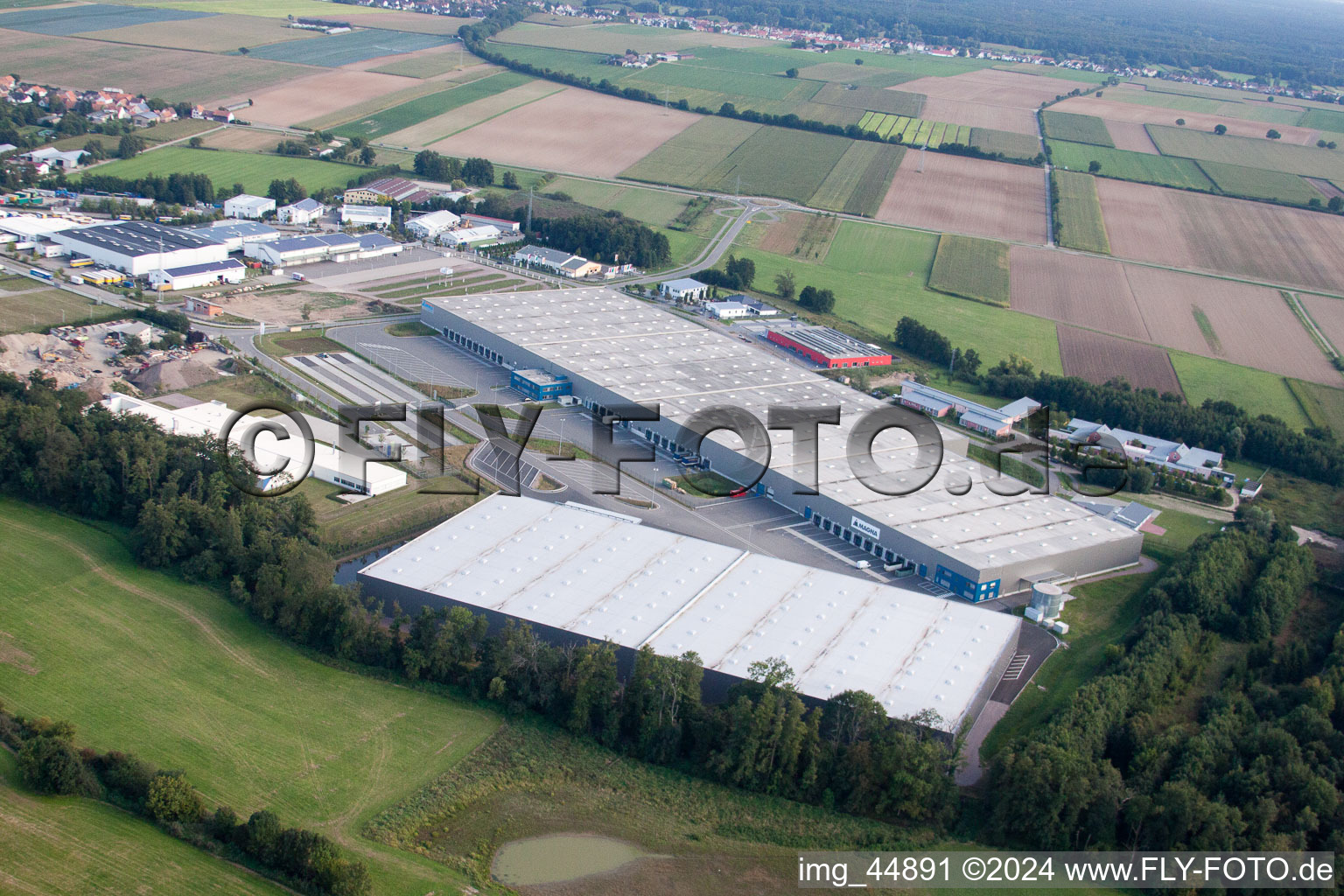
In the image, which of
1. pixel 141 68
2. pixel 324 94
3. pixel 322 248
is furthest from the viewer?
pixel 141 68

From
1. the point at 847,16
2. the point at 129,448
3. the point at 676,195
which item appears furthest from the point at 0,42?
the point at 847,16

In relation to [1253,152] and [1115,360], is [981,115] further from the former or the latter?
[1115,360]

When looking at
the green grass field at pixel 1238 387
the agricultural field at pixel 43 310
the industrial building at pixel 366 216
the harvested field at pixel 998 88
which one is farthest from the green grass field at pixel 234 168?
the harvested field at pixel 998 88

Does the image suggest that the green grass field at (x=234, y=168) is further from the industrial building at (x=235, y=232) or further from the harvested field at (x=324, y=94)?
the harvested field at (x=324, y=94)

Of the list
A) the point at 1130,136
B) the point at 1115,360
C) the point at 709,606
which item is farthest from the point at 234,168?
the point at 1130,136

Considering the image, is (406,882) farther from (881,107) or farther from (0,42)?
(0,42)

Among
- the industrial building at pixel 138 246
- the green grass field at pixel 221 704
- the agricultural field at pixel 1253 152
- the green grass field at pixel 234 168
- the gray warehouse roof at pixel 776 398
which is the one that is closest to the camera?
the green grass field at pixel 221 704
